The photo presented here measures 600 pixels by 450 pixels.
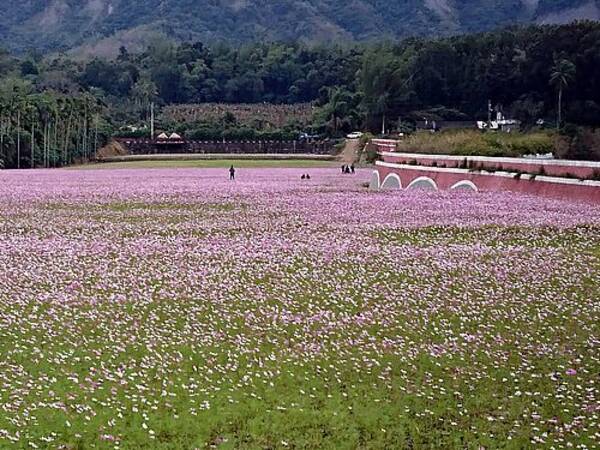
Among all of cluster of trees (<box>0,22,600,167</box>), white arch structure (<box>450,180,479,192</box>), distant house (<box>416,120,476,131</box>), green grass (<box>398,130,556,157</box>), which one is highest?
cluster of trees (<box>0,22,600,167</box>)

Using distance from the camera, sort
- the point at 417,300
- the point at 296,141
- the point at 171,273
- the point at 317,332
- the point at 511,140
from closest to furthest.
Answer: the point at 317,332
the point at 417,300
the point at 171,273
the point at 511,140
the point at 296,141

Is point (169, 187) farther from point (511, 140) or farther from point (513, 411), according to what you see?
point (513, 411)

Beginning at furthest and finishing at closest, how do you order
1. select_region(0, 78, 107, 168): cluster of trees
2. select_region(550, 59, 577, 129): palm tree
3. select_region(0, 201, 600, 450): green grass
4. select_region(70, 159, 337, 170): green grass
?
1. select_region(550, 59, 577, 129): palm tree
2. select_region(0, 78, 107, 168): cluster of trees
3. select_region(70, 159, 337, 170): green grass
4. select_region(0, 201, 600, 450): green grass

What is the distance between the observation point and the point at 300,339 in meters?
12.1

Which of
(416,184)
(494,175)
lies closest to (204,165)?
(416,184)

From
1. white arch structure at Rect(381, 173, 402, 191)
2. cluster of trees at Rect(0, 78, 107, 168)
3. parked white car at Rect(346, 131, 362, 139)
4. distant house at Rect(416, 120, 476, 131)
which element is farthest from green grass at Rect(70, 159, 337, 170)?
white arch structure at Rect(381, 173, 402, 191)

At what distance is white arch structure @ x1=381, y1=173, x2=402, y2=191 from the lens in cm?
5204

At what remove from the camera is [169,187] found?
46219mm

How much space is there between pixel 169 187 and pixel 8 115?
53.6 m

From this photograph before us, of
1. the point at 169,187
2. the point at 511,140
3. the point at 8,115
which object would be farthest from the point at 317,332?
the point at 8,115

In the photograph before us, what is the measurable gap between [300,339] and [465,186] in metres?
31.5

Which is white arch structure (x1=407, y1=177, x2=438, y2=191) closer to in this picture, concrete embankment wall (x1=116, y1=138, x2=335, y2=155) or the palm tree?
the palm tree

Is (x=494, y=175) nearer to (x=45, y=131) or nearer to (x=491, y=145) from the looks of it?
(x=491, y=145)

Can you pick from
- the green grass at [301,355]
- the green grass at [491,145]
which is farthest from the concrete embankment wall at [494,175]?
the green grass at [301,355]
